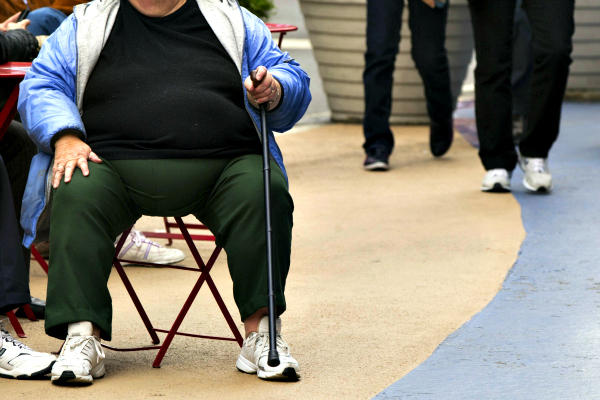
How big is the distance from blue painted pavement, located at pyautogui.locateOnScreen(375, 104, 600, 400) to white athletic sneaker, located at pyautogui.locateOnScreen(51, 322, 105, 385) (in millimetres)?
867

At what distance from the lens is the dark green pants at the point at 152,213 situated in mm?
3342

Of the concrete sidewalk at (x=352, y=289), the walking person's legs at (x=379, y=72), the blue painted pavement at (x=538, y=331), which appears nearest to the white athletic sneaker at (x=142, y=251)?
the concrete sidewalk at (x=352, y=289)

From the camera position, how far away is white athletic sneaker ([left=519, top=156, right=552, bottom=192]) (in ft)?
20.9

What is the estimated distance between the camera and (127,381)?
11.4 ft

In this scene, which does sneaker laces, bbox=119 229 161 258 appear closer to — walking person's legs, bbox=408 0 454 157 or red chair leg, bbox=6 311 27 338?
red chair leg, bbox=6 311 27 338

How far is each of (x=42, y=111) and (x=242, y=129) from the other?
638mm

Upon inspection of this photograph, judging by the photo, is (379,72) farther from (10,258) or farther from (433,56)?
(10,258)

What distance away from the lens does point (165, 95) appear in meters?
3.62

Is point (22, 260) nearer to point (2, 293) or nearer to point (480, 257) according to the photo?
point (2, 293)

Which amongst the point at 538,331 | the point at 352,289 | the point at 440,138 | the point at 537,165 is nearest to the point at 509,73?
the point at 537,165

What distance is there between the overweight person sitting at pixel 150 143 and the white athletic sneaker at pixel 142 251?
4.72 feet

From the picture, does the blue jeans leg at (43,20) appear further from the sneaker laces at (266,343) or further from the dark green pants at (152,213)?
the sneaker laces at (266,343)

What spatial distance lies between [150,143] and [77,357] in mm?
724

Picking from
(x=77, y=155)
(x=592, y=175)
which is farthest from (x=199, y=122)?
(x=592, y=175)
